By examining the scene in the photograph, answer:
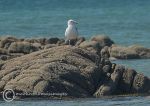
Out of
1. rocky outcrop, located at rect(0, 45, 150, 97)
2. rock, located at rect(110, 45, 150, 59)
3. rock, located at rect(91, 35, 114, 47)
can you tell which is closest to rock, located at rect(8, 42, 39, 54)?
rock, located at rect(110, 45, 150, 59)

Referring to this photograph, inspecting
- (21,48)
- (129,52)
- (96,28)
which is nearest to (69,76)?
(21,48)

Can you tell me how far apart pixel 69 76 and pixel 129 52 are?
398 inches

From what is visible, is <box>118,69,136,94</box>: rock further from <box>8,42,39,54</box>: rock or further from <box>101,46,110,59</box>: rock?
<box>101,46,110,59</box>: rock

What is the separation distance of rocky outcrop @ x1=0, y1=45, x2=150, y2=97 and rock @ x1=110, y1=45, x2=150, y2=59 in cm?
842

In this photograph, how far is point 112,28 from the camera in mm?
46594

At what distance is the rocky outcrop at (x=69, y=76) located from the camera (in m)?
21.9

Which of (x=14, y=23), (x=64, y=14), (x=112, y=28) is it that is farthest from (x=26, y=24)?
(x=64, y=14)

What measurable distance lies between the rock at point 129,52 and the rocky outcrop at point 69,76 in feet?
27.6

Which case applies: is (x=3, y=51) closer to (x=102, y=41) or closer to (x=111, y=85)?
(x=102, y=41)

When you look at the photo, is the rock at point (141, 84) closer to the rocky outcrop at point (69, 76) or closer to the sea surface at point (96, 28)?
the rocky outcrop at point (69, 76)

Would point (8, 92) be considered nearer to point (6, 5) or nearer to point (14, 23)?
point (14, 23)

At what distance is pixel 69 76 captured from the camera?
22.2 metres

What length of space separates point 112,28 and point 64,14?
1655cm

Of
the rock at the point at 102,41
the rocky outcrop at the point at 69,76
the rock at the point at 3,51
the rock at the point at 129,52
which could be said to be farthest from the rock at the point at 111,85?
the rock at the point at 102,41
